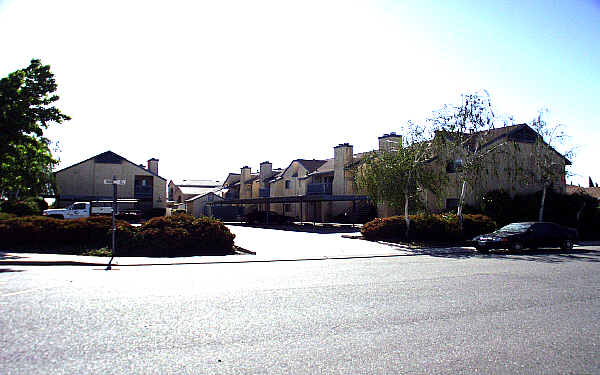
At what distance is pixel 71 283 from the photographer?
10117mm

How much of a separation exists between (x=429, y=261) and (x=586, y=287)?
6.26 metres

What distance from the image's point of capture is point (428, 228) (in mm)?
24625

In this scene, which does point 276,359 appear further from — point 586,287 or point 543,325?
point 586,287

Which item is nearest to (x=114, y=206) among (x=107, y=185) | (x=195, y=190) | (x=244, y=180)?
(x=107, y=185)

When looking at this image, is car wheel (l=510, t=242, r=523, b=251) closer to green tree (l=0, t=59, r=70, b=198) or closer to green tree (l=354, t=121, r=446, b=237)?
green tree (l=354, t=121, r=446, b=237)

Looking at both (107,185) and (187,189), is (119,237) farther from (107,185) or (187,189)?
(187,189)

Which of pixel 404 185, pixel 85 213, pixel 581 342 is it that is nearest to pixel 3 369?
pixel 581 342

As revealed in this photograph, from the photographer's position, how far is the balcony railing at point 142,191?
48469 mm

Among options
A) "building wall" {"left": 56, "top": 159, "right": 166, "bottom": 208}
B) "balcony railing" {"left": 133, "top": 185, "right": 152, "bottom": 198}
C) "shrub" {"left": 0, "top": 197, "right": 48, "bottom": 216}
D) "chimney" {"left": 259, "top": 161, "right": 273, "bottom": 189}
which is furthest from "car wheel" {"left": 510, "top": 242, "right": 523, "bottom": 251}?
"chimney" {"left": 259, "top": 161, "right": 273, "bottom": 189}

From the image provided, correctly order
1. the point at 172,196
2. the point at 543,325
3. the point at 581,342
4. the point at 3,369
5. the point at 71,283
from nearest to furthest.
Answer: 1. the point at 3,369
2. the point at 581,342
3. the point at 543,325
4. the point at 71,283
5. the point at 172,196

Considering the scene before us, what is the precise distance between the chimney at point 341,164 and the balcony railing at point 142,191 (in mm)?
19223

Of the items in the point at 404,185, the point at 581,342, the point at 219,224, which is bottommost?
the point at 581,342

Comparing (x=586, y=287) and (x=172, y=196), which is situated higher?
(x=172, y=196)

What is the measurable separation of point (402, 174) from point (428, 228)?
3239 millimetres
